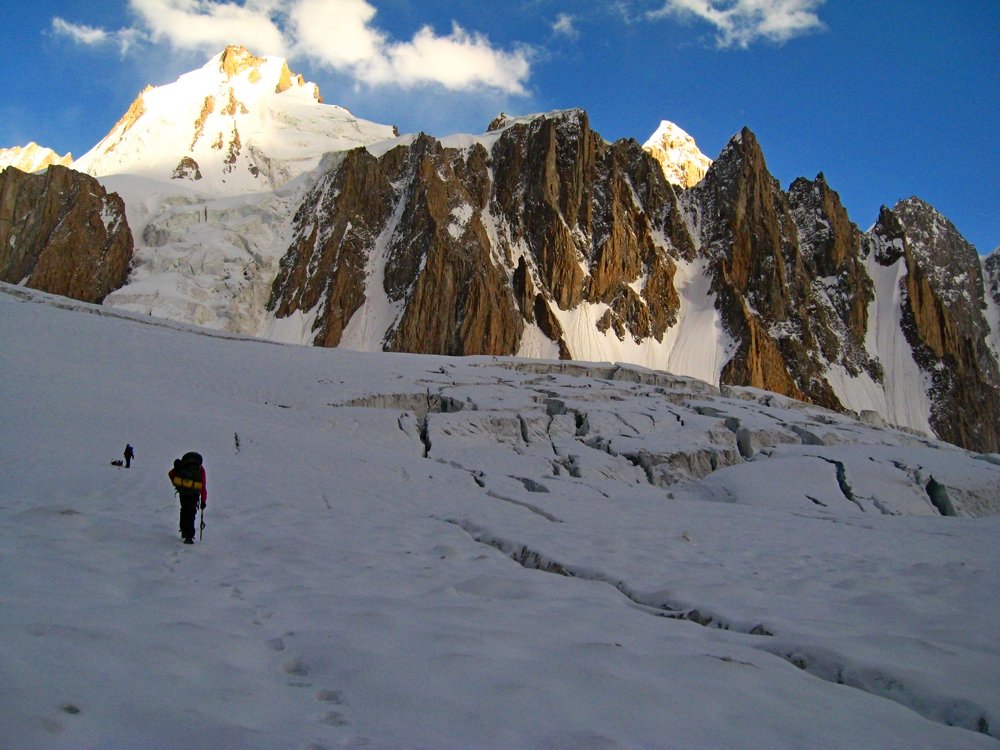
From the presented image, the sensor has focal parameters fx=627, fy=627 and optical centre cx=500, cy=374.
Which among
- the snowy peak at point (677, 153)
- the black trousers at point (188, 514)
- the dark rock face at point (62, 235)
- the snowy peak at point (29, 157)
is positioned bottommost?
the black trousers at point (188, 514)

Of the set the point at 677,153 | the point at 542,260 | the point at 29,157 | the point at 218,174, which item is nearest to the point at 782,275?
the point at 542,260

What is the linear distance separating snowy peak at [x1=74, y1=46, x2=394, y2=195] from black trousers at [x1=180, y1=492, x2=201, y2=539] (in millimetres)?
104412

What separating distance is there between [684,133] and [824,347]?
107m

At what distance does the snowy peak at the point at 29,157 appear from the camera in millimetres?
150875

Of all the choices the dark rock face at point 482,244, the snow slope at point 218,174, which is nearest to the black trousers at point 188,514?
the dark rock face at point 482,244

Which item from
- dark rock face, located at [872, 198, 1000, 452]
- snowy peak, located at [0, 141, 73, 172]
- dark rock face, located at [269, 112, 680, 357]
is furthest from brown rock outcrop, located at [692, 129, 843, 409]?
snowy peak, located at [0, 141, 73, 172]

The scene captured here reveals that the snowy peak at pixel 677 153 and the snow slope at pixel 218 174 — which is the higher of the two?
the snowy peak at pixel 677 153

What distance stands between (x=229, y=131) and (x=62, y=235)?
4361 cm

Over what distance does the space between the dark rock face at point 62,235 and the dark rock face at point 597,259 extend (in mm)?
20304

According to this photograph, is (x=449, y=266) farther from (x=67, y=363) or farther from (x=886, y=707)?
(x=886, y=707)

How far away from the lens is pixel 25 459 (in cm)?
1087

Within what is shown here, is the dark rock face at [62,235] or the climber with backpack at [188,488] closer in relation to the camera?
the climber with backpack at [188,488]

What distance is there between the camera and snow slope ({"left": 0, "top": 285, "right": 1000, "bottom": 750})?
2600mm

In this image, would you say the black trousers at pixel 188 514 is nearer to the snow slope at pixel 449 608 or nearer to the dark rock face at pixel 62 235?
the snow slope at pixel 449 608
